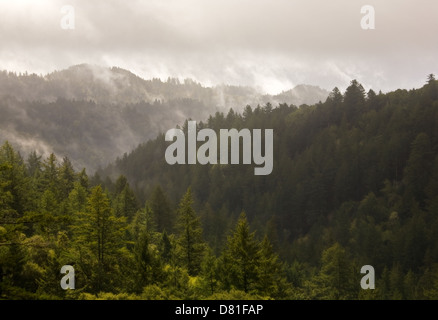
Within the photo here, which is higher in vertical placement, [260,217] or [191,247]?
[260,217]

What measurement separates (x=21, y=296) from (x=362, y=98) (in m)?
143

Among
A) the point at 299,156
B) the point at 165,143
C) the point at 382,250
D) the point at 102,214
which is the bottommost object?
the point at 382,250

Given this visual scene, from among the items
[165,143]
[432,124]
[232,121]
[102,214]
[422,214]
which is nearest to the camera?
[102,214]

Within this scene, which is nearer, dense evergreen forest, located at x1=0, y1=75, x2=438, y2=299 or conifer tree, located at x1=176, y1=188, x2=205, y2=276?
dense evergreen forest, located at x1=0, y1=75, x2=438, y2=299

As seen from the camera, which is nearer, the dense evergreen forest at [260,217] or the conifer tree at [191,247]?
the dense evergreen forest at [260,217]

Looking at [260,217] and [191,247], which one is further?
[260,217]

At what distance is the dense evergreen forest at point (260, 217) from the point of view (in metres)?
28.7

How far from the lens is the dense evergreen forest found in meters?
28.7

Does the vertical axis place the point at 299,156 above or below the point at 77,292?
above

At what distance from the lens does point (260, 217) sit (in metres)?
122

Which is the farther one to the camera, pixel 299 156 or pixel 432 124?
pixel 299 156

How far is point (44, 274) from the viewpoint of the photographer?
26.3 meters

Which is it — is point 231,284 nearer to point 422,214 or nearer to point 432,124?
point 422,214
